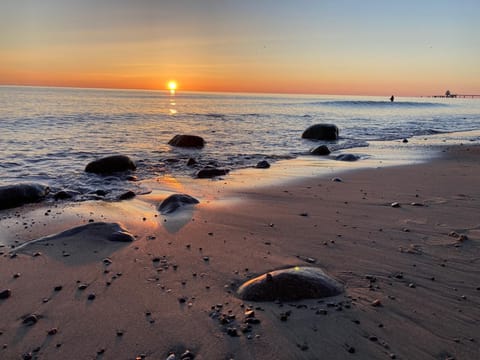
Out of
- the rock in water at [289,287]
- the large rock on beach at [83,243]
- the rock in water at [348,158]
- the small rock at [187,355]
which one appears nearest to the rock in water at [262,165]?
the rock in water at [348,158]

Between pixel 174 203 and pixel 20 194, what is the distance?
2.84 metres

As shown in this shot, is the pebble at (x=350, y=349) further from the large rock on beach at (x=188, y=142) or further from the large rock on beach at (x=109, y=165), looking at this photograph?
the large rock on beach at (x=188, y=142)

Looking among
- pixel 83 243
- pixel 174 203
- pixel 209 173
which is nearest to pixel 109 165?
pixel 209 173

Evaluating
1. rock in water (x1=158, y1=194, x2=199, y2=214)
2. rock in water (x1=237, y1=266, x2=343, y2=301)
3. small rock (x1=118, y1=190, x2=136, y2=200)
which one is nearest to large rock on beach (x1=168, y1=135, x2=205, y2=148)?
small rock (x1=118, y1=190, x2=136, y2=200)

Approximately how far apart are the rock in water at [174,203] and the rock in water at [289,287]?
289 centimetres

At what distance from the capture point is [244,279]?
152 inches

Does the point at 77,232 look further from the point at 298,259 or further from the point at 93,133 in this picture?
the point at 93,133

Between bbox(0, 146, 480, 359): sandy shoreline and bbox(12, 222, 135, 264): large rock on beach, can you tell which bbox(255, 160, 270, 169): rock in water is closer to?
bbox(0, 146, 480, 359): sandy shoreline

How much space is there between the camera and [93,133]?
739 inches

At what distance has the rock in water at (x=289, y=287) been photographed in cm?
345

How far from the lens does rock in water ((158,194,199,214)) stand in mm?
6305

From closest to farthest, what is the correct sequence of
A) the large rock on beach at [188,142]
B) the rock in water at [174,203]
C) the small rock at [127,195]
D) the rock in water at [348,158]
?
the rock in water at [174,203], the small rock at [127,195], the rock in water at [348,158], the large rock on beach at [188,142]

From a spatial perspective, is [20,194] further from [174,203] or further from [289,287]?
[289,287]

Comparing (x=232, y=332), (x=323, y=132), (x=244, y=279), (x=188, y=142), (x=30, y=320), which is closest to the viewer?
(x=232, y=332)
